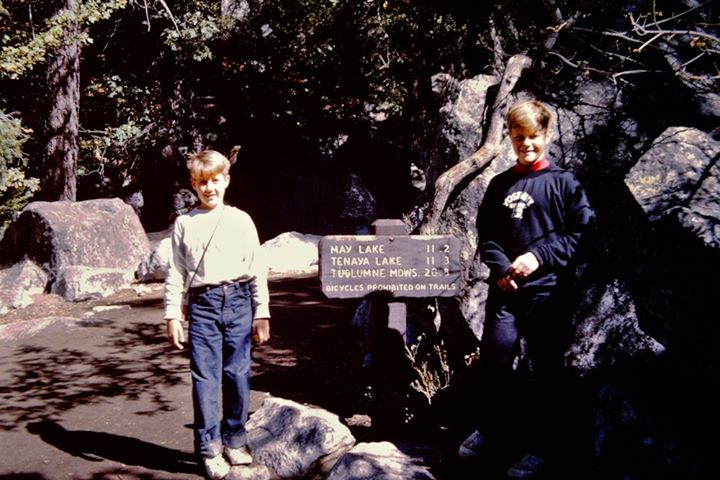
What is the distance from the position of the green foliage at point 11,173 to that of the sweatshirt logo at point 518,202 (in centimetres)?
1013

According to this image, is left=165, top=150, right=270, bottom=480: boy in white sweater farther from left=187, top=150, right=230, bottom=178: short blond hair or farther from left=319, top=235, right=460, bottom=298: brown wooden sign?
left=319, top=235, right=460, bottom=298: brown wooden sign

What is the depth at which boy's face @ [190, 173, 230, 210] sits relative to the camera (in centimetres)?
395

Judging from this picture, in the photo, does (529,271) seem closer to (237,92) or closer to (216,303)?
(216,303)

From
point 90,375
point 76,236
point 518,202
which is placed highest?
point 518,202

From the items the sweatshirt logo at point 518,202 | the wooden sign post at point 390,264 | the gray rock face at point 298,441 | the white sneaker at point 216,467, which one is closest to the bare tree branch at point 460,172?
the wooden sign post at point 390,264

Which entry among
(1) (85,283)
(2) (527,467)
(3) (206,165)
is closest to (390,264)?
(3) (206,165)

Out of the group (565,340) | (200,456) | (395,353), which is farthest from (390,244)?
(200,456)

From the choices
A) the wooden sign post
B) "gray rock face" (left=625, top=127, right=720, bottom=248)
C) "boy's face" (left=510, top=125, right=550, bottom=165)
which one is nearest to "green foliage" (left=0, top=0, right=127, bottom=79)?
the wooden sign post

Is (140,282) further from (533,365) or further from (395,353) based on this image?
(533,365)

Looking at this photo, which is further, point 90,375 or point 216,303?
point 90,375

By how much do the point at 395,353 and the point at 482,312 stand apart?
0.81 m

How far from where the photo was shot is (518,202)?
358cm

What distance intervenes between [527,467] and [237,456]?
1.77m

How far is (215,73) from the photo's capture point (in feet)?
52.2
